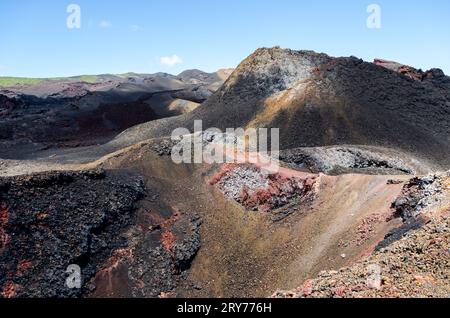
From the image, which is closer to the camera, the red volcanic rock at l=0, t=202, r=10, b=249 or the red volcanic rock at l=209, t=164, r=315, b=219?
the red volcanic rock at l=0, t=202, r=10, b=249

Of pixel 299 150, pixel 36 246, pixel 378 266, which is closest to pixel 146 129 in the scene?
pixel 299 150

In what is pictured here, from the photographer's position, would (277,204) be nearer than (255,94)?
Yes

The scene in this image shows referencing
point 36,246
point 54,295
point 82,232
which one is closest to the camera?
point 54,295

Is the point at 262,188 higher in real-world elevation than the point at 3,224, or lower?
higher

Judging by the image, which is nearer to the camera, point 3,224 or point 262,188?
point 3,224

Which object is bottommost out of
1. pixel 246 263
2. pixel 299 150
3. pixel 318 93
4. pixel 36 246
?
pixel 246 263

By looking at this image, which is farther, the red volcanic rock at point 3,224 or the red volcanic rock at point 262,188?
the red volcanic rock at point 262,188
